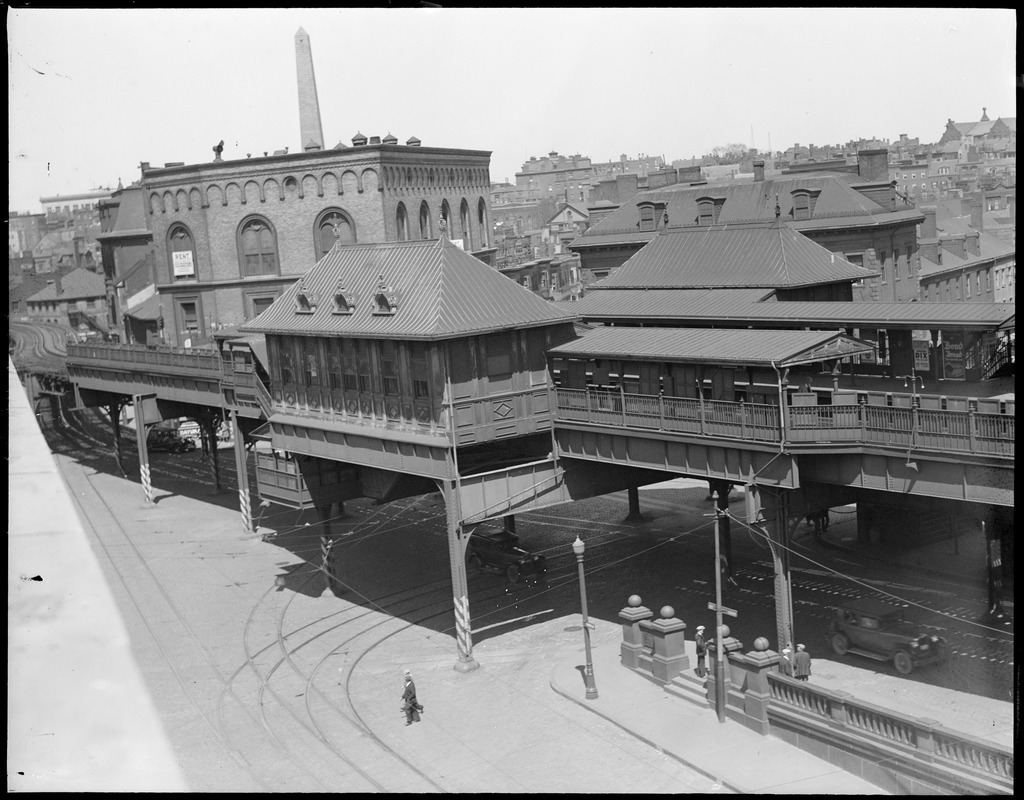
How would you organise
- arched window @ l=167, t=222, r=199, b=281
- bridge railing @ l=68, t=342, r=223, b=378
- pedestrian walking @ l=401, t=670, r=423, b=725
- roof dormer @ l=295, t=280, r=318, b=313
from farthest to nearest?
arched window @ l=167, t=222, r=199, b=281 → bridge railing @ l=68, t=342, r=223, b=378 → roof dormer @ l=295, t=280, r=318, b=313 → pedestrian walking @ l=401, t=670, r=423, b=725

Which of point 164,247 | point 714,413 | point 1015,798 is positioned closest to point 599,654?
point 714,413

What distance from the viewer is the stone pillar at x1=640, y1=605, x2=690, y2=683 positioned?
111 ft

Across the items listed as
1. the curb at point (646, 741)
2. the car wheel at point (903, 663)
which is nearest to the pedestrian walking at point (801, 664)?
the car wheel at point (903, 663)

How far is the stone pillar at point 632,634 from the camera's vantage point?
116 ft

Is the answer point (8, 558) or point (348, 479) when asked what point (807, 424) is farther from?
point (8, 558)

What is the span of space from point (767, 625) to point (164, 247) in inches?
2308

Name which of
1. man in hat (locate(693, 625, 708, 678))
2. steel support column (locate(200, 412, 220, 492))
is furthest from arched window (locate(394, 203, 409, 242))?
man in hat (locate(693, 625, 708, 678))

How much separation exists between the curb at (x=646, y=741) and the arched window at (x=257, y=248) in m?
50.8

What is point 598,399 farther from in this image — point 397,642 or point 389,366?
point 397,642

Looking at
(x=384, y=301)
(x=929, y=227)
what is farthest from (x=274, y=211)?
(x=929, y=227)

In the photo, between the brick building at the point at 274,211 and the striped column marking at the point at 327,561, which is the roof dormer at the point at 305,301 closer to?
the striped column marking at the point at 327,561

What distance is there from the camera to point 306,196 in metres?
78.5

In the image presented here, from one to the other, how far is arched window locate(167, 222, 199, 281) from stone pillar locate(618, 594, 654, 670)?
54640mm

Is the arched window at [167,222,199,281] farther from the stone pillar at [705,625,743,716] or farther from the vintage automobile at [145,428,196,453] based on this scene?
the stone pillar at [705,625,743,716]
